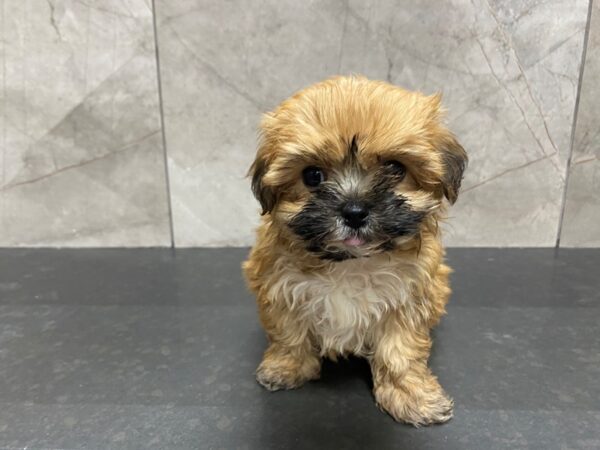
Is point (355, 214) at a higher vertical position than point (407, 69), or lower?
lower

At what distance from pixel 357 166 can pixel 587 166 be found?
1.32 m

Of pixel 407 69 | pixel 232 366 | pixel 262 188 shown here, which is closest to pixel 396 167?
pixel 262 188

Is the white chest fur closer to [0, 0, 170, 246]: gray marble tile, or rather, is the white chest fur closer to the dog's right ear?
the dog's right ear

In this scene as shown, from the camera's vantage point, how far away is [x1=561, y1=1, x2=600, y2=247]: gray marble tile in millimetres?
1768

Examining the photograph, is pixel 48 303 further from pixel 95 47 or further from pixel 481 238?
pixel 481 238

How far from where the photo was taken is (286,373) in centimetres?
122

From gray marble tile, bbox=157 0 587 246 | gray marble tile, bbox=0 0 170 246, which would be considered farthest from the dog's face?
gray marble tile, bbox=0 0 170 246

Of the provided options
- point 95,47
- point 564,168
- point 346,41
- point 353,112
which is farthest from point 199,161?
point 564,168

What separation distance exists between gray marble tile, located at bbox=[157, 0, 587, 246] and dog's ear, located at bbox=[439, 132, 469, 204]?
2.75 feet

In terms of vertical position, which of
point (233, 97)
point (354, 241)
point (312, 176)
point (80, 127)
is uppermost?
point (233, 97)

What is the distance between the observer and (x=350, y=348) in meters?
1.18

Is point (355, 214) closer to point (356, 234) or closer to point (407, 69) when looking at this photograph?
point (356, 234)

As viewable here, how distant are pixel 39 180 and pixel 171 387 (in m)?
1.18

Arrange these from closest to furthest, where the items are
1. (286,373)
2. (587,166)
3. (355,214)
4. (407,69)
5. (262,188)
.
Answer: (355,214)
(262,188)
(286,373)
(407,69)
(587,166)
